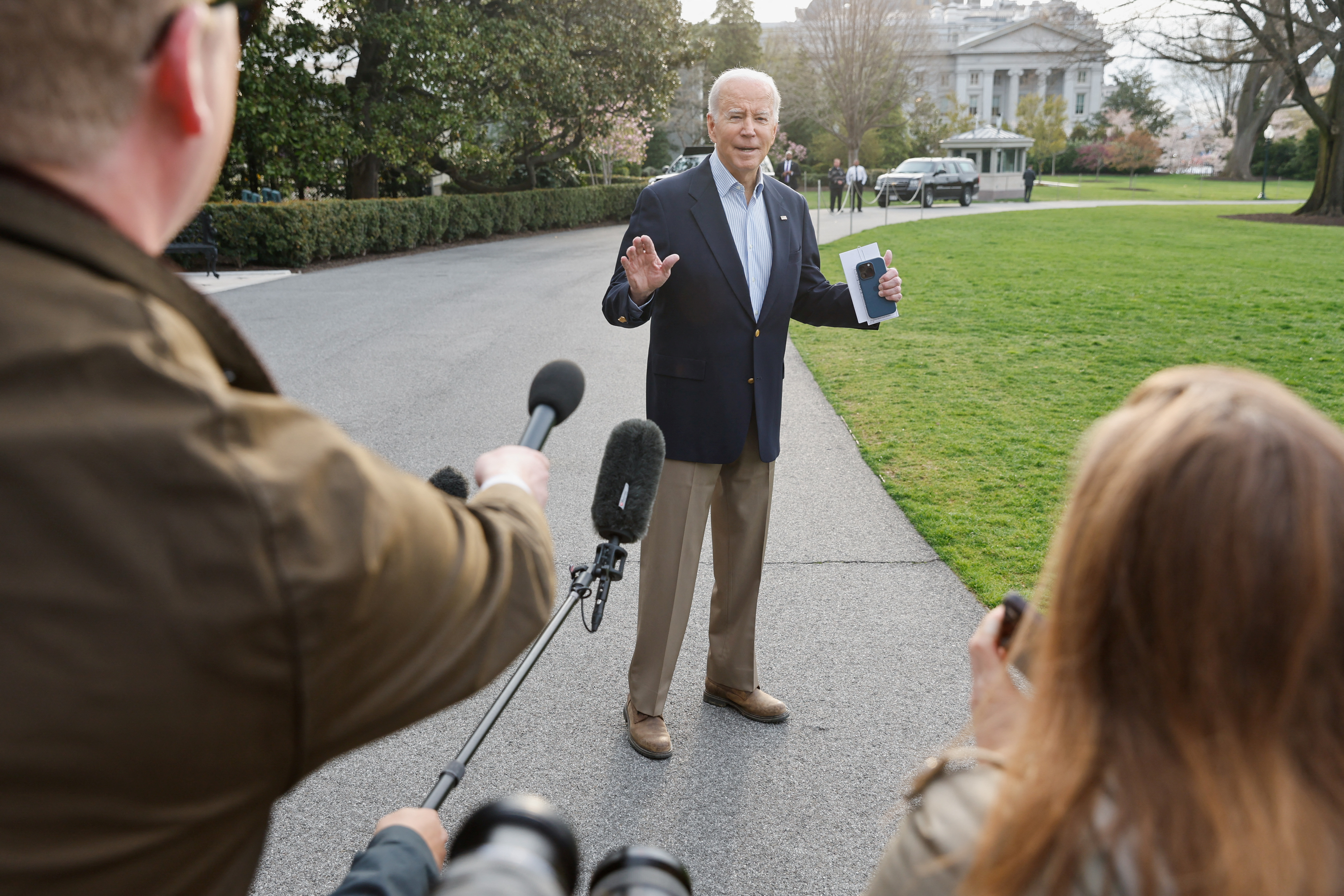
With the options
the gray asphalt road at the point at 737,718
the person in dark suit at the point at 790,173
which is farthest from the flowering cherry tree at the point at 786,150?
the gray asphalt road at the point at 737,718

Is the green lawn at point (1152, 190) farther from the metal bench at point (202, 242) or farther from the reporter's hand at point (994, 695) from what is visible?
the reporter's hand at point (994, 695)

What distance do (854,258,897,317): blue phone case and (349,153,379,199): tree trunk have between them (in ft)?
73.2

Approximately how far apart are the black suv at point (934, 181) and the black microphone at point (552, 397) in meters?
41.0

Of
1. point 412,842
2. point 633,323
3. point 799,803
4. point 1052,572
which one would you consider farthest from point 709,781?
point 1052,572

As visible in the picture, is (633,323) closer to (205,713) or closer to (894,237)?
(205,713)

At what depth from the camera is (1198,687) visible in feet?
3.60

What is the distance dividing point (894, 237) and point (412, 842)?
2564 cm

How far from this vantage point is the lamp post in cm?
4769

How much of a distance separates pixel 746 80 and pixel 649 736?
2.53 metres

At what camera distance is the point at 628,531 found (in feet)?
6.90

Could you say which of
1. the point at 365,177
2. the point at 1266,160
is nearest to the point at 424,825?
the point at 365,177

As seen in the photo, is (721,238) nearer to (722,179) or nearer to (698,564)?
(722,179)

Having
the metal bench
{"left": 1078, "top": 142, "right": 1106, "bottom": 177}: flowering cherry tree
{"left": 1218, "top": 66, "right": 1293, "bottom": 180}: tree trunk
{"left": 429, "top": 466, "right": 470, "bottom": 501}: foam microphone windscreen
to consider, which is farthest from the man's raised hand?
{"left": 1218, "top": 66, "right": 1293, "bottom": 180}: tree trunk

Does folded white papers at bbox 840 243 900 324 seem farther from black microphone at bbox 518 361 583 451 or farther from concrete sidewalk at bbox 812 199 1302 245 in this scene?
concrete sidewalk at bbox 812 199 1302 245
